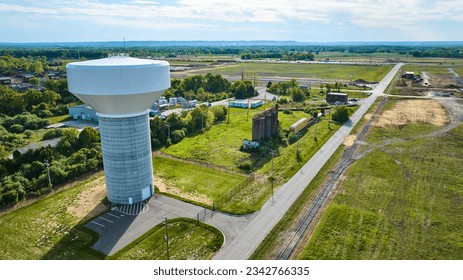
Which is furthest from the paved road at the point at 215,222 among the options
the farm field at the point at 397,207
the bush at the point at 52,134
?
the bush at the point at 52,134

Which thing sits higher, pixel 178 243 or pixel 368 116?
pixel 368 116

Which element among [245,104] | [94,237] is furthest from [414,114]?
[94,237]

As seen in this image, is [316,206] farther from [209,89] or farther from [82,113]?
[209,89]

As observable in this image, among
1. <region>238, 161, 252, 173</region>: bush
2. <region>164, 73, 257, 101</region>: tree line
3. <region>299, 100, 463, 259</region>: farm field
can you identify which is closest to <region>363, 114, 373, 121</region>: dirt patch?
<region>299, 100, 463, 259</region>: farm field

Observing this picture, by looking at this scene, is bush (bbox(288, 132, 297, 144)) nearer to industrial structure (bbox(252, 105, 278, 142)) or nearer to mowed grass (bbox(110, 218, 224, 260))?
industrial structure (bbox(252, 105, 278, 142))

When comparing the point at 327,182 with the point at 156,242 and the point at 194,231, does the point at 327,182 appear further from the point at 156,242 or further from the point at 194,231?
the point at 156,242
